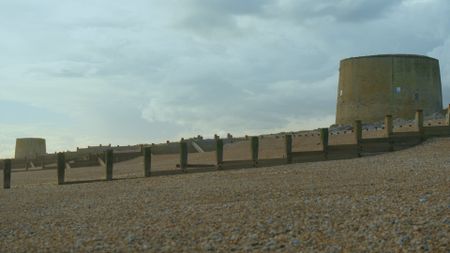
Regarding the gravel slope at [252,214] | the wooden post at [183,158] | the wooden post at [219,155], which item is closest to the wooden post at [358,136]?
the gravel slope at [252,214]

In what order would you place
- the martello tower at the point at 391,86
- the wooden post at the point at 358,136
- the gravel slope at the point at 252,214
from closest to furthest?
the gravel slope at the point at 252,214, the wooden post at the point at 358,136, the martello tower at the point at 391,86

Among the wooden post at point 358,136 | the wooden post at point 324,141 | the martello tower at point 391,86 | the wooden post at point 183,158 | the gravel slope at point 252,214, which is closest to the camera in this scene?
the gravel slope at point 252,214

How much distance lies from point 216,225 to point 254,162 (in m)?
9.75

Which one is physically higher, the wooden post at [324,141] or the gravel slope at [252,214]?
the wooden post at [324,141]

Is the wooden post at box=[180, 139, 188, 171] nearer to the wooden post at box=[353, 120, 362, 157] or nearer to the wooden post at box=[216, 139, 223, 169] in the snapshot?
the wooden post at box=[216, 139, 223, 169]

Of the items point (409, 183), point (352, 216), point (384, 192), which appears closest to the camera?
point (352, 216)

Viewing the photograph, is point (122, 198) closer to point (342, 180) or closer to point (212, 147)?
point (342, 180)

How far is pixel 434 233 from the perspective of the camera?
22.5 ft

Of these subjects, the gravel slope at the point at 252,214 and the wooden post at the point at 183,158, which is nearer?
the gravel slope at the point at 252,214

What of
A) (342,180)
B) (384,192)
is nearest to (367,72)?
(342,180)

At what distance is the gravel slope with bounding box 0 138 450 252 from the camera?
7.11m

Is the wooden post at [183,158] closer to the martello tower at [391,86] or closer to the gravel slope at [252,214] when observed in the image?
the gravel slope at [252,214]

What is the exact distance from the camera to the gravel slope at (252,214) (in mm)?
7105

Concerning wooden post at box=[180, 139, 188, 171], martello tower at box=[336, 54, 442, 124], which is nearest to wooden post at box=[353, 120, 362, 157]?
wooden post at box=[180, 139, 188, 171]
